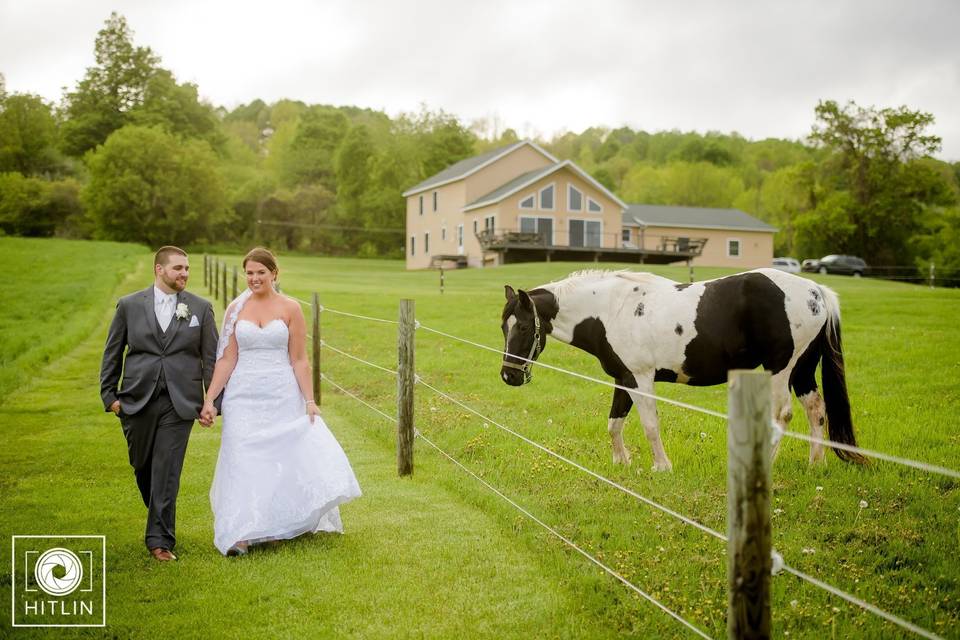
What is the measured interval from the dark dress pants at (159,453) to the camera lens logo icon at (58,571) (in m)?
0.47

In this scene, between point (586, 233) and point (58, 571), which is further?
point (586, 233)

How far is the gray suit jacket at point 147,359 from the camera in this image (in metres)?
5.23

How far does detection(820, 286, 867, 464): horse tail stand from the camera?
6.66m

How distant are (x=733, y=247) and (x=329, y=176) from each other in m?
39.0

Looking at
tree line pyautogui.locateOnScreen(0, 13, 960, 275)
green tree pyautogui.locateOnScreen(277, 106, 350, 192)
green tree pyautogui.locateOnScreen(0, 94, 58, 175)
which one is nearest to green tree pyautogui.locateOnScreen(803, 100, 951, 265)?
tree line pyautogui.locateOnScreen(0, 13, 960, 275)

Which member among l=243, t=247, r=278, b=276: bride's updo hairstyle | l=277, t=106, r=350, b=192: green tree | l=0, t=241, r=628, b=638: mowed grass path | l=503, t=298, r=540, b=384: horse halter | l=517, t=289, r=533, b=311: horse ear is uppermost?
l=277, t=106, r=350, b=192: green tree

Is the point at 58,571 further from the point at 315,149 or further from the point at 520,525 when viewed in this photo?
the point at 315,149

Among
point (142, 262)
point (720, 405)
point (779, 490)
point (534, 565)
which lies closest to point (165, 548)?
point (534, 565)

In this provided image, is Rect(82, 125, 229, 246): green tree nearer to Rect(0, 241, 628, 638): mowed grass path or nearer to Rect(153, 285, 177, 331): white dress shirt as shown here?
Rect(0, 241, 628, 638): mowed grass path

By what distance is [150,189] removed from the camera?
5525 cm

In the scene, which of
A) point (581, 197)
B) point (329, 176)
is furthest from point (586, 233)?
point (329, 176)

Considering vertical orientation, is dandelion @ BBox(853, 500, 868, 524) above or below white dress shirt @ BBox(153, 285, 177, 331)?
below

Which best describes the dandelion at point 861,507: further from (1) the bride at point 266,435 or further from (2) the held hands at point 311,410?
(2) the held hands at point 311,410

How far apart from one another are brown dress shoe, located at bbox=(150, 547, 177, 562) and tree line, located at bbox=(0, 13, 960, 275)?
52001mm
